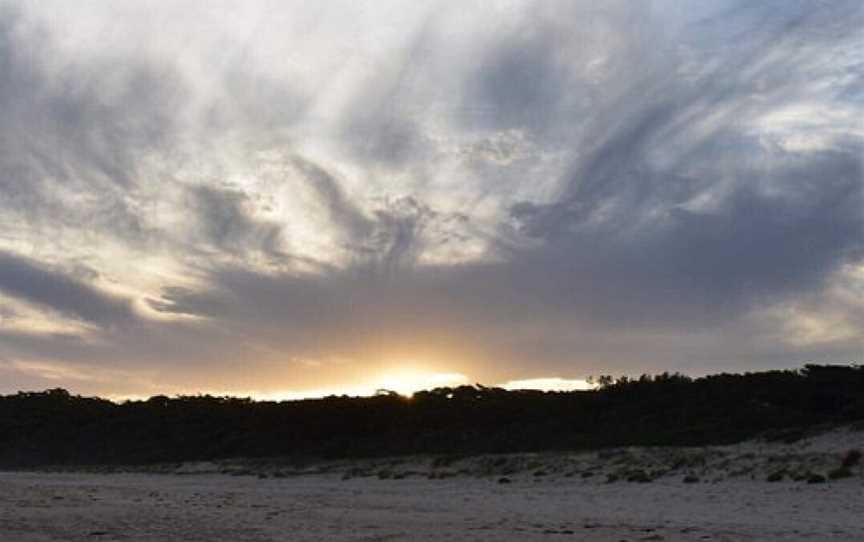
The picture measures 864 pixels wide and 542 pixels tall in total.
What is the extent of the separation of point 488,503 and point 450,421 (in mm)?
20885

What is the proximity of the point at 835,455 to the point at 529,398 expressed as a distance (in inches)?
889

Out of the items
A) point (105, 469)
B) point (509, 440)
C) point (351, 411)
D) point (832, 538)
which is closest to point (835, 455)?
point (832, 538)

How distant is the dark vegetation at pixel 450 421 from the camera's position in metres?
34.1

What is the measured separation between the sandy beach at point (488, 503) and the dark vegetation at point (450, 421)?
3.18 meters

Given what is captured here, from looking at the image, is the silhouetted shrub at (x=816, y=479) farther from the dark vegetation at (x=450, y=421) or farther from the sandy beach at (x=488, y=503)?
the dark vegetation at (x=450, y=421)

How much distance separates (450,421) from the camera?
4378cm

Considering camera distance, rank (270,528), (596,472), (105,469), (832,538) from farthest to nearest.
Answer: (105,469) < (596,472) < (270,528) < (832,538)

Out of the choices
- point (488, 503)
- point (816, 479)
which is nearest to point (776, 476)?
point (816, 479)

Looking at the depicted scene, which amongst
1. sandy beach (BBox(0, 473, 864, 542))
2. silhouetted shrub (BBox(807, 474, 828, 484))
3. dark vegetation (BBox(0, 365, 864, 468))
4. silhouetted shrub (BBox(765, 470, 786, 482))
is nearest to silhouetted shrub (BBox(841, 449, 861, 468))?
dark vegetation (BBox(0, 365, 864, 468))

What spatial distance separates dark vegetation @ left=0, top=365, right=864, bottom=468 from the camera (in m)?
34.1

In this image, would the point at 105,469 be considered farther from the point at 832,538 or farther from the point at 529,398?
the point at 832,538

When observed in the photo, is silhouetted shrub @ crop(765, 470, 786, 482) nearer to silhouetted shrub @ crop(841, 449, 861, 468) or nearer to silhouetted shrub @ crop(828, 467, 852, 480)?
silhouetted shrub @ crop(828, 467, 852, 480)

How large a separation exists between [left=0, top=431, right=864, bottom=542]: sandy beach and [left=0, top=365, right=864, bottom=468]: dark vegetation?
10.4 ft

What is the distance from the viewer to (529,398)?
45.7 m
